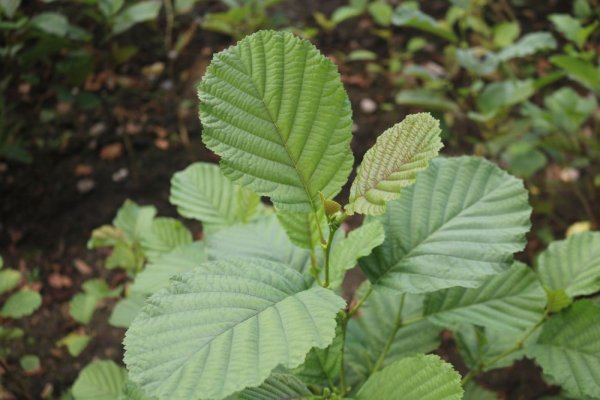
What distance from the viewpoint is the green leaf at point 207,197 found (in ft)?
3.60

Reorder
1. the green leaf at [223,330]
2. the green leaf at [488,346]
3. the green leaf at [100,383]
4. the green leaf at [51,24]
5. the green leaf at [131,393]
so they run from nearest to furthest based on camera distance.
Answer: the green leaf at [223,330], the green leaf at [131,393], the green leaf at [488,346], the green leaf at [100,383], the green leaf at [51,24]

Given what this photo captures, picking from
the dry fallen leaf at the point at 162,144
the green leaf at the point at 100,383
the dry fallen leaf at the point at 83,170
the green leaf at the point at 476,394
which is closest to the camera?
the green leaf at the point at 100,383

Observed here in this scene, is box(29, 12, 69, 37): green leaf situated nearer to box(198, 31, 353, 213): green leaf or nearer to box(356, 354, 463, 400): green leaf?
box(198, 31, 353, 213): green leaf

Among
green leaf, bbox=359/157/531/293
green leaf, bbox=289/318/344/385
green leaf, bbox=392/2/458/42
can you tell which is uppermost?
green leaf, bbox=392/2/458/42

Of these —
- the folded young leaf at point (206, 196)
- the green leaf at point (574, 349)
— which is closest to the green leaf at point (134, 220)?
the folded young leaf at point (206, 196)

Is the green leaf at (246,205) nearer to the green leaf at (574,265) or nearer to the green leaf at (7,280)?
the green leaf at (574,265)

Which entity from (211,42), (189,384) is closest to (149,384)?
(189,384)

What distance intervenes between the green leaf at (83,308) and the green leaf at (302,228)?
1121mm

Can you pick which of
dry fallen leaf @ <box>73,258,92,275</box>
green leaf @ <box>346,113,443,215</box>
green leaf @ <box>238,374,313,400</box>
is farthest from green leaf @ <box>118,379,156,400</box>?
dry fallen leaf @ <box>73,258,92,275</box>

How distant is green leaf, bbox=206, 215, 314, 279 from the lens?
0.89 meters

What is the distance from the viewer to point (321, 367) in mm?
883

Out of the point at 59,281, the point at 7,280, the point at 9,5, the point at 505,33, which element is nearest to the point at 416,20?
the point at 505,33

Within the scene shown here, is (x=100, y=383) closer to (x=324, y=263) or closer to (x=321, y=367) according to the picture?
(x=321, y=367)

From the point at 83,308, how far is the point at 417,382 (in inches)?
50.6
